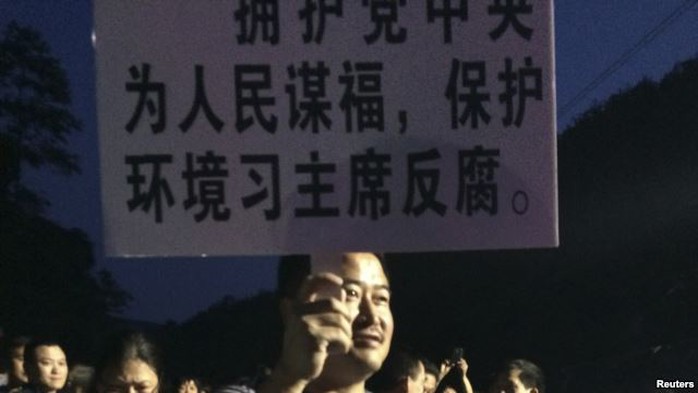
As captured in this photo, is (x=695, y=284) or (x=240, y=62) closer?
(x=240, y=62)

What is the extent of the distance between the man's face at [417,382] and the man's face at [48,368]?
4.60 ft

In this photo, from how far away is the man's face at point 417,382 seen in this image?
18.7 ft

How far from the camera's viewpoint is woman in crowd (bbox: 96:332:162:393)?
4316 mm

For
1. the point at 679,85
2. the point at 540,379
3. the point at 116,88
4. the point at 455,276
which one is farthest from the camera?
the point at 455,276

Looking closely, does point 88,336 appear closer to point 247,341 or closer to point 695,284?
point 247,341

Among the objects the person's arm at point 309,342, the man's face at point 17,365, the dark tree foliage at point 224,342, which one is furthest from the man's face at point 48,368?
the person's arm at point 309,342

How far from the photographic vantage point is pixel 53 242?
7973 millimetres

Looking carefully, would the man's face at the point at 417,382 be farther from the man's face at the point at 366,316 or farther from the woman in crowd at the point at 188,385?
the man's face at the point at 366,316

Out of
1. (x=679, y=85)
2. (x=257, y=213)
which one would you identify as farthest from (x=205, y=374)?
(x=257, y=213)

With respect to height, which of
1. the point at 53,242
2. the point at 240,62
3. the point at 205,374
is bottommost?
the point at 205,374

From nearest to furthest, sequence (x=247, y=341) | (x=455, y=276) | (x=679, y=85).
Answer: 1. (x=247, y=341)
2. (x=679, y=85)
3. (x=455, y=276)

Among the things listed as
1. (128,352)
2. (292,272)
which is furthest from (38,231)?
(292,272)

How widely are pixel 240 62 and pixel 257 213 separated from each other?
0.31m

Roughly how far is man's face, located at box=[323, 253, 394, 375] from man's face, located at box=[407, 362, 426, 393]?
2.56 metres
